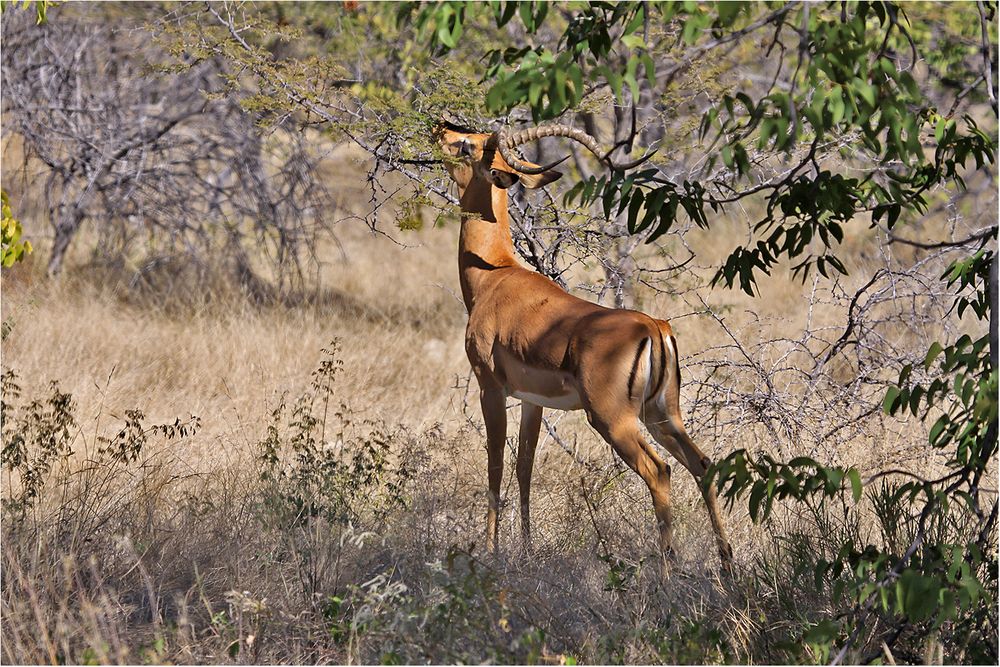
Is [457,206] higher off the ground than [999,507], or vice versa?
[457,206]

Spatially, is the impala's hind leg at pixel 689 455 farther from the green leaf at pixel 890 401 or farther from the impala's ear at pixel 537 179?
the green leaf at pixel 890 401

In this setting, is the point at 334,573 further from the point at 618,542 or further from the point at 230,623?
the point at 618,542

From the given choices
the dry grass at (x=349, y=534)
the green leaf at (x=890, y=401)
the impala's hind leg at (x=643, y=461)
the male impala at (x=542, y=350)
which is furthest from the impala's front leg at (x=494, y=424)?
the green leaf at (x=890, y=401)

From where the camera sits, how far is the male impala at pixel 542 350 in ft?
15.5

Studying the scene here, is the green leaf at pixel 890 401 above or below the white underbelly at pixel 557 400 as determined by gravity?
above

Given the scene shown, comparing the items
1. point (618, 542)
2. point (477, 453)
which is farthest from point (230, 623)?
point (477, 453)

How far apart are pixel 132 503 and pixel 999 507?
3378mm

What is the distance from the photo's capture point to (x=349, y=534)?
4496mm

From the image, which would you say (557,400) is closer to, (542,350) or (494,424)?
(542,350)

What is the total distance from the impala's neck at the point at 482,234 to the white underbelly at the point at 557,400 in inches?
A: 26.7

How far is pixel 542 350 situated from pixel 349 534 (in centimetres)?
112

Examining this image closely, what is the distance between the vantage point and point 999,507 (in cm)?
353

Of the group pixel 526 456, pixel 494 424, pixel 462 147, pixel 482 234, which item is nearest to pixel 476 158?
pixel 462 147

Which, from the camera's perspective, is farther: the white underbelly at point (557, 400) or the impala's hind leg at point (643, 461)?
the white underbelly at point (557, 400)
